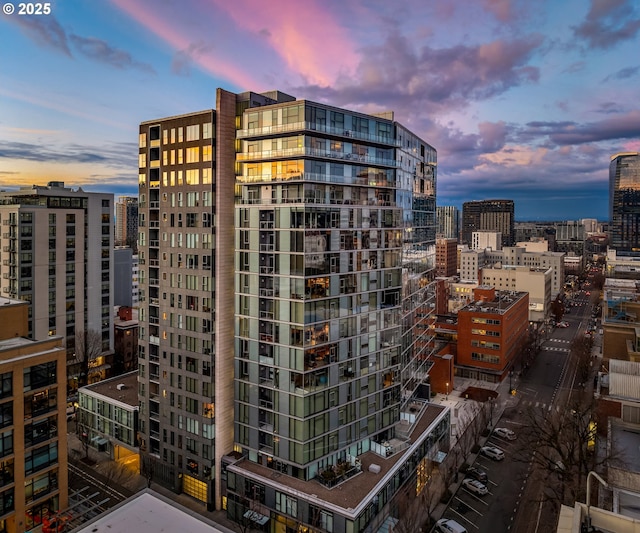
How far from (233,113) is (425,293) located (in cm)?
3674

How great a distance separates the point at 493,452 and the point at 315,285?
123 ft

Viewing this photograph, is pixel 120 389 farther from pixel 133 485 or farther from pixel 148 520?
pixel 148 520

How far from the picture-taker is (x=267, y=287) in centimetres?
4622

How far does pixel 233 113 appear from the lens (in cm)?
4856

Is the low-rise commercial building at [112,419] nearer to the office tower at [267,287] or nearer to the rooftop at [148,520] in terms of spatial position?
the office tower at [267,287]

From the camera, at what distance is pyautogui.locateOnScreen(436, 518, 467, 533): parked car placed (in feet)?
145

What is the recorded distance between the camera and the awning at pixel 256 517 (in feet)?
145

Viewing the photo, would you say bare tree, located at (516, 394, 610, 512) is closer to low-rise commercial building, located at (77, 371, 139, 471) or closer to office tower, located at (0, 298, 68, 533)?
office tower, located at (0, 298, 68, 533)

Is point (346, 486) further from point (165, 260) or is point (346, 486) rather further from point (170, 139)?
point (170, 139)

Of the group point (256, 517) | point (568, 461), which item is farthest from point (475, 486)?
point (256, 517)

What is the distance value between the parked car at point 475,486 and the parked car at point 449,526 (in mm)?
7792

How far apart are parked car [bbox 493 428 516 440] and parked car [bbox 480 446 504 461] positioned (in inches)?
207

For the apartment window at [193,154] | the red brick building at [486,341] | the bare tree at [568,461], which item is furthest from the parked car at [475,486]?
the apartment window at [193,154]

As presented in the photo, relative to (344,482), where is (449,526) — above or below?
below
